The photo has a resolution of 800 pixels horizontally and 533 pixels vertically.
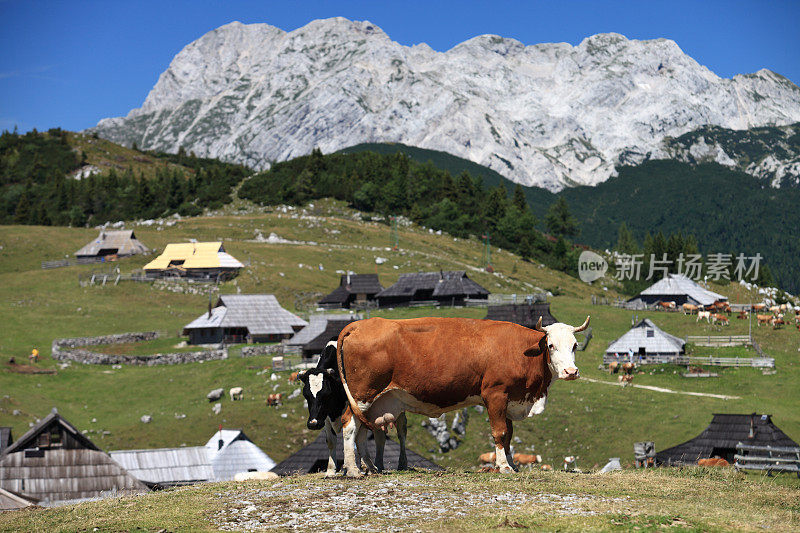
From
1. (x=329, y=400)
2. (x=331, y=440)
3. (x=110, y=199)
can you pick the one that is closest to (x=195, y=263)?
(x=110, y=199)

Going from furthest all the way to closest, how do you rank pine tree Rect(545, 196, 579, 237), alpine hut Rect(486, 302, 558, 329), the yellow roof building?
pine tree Rect(545, 196, 579, 237)
the yellow roof building
alpine hut Rect(486, 302, 558, 329)

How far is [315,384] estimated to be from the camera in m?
15.9

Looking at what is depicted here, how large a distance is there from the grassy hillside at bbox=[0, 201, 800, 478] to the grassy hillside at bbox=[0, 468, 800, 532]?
27530 millimetres

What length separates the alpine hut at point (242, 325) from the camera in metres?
72.2

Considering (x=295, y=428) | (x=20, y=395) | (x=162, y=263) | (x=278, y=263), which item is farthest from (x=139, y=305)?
(x=295, y=428)

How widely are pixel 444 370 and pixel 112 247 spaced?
328 ft

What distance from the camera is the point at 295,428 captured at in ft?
151

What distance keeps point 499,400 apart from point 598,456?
2899cm

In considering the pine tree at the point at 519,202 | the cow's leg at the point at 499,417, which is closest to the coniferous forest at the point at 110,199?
the pine tree at the point at 519,202

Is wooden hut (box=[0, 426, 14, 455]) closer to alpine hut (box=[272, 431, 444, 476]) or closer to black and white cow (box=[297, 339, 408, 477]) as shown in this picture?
alpine hut (box=[272, 431, 444, 476])

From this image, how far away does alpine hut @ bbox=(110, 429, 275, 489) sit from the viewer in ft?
115

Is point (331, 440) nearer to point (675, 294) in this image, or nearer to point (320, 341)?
Answer: point (320, 341)

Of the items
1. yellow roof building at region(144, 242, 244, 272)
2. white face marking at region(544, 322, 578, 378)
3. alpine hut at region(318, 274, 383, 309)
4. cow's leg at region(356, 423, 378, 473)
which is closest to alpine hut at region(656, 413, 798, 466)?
white face marking at region(544, 322, 578, 378)

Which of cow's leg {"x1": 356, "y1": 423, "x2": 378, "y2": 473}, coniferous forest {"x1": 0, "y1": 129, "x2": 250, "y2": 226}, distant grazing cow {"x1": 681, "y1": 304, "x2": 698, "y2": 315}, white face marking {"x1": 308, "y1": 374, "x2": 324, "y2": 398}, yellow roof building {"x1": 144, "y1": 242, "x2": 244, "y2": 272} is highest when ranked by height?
coniferous forest {"x1": 0, "y1": 129, "x2": 250, "y2": 226}
